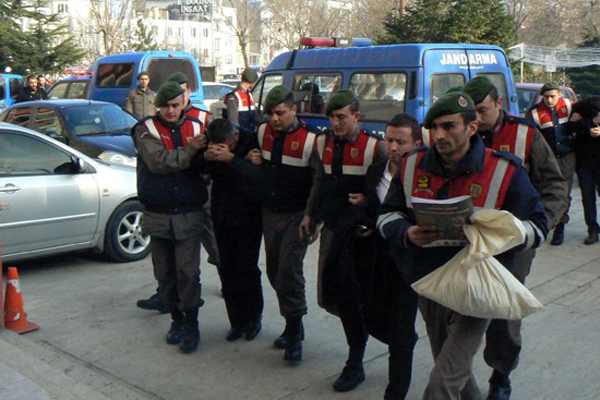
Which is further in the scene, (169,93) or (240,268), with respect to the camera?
(240,268)

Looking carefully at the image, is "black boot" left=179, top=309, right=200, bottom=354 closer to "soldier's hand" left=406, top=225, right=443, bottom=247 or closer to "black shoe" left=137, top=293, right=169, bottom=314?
"black shoe" left=137, top=293, right=169, bottom=314

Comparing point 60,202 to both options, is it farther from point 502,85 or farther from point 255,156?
point 502,85

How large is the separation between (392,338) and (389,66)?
6.29m

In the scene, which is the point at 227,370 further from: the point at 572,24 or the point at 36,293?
the point at 572,24

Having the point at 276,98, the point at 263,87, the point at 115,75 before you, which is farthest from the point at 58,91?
the point at 276,98

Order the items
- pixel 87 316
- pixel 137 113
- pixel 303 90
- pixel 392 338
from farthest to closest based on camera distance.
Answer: pixel 137 113 → pixel 303 90 → pixel 87 316 → pixel 392 338

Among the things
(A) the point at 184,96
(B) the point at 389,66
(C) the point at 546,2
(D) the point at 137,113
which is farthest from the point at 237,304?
(C) the point at 546,2

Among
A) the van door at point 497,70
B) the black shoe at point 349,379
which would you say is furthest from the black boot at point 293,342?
the van door at point 497,70

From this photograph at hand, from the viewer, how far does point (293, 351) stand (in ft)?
16.4

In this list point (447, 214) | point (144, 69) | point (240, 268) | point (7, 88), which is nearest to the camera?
point (447, 214)

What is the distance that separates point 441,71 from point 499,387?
607 cm

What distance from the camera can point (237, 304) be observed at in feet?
17.6

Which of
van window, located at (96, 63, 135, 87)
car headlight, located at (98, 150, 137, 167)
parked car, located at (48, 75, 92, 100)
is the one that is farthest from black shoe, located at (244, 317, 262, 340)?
parked car, located at (48, 75, 92, 100)

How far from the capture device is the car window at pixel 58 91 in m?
19.7
